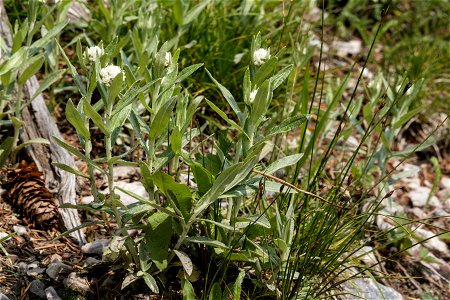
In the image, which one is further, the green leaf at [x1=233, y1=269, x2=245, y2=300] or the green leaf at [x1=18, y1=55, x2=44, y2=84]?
the green leaf at [x1=18, y1=55, x2=44, y2=84]

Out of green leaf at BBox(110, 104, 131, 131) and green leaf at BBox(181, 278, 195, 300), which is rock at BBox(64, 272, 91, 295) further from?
green leaf at BBox(110, 104, 131, 131)

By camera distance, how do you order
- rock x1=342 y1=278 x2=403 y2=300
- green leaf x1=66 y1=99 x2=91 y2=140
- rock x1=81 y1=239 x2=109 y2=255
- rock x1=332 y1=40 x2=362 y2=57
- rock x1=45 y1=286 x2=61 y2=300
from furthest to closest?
1. rock x1=332 y1=40 x2=362 y2=57
2. rock x1=342 y1=278 x2=403 y2=300
3. rock x1=81 y1=239 x2=109 y2=255
4. rock x1=45 y1=286 x2=61 y2=300
5. green leaf x1=66 y1=99 x2=91 y2=140

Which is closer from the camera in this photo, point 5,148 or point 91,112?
point 91,112

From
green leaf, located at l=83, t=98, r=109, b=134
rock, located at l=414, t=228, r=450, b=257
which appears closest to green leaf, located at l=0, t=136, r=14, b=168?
green leaf, located at l=83, t=98, r=109, b=134

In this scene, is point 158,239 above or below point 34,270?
above

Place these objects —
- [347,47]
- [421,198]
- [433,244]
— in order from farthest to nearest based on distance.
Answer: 1. [347,47]
2. [421,198]
3. [433,244]

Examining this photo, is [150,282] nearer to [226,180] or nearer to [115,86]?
[226,180]

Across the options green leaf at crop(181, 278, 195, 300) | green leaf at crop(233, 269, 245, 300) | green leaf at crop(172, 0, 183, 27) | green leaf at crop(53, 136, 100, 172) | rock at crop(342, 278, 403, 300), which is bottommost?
green leaf at crop(181, 278, 195, 300)

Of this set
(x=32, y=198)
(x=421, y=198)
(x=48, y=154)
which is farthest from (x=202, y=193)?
(x=421, y=198)

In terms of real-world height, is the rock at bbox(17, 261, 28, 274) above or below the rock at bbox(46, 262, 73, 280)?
below
